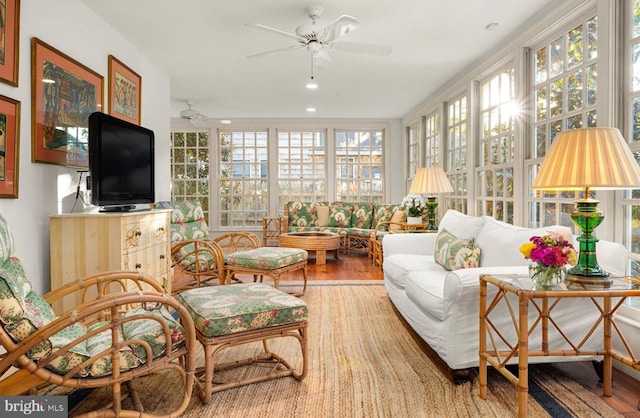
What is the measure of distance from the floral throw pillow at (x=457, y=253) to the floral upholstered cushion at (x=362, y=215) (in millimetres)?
4042

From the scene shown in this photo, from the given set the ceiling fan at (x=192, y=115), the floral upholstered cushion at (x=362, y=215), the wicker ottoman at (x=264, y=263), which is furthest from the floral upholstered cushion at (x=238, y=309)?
the floral upholstered cushion at (x=362, y=215)

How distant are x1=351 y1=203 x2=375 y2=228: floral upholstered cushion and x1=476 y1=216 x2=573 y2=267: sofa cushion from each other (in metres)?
4.23

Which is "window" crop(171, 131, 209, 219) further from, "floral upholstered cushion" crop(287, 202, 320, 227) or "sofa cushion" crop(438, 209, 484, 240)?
"sofa cushion" crop(438, 209, 484, 240)

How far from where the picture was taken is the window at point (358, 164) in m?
8.06

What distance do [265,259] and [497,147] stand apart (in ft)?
8.62

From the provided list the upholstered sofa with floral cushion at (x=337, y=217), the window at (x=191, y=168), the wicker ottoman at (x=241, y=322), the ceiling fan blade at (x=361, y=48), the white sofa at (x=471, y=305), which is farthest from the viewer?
the window at (x=191, y=168)

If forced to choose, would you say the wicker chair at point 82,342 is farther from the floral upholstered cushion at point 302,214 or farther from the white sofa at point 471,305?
the floral upholstered cushion at point 302,214

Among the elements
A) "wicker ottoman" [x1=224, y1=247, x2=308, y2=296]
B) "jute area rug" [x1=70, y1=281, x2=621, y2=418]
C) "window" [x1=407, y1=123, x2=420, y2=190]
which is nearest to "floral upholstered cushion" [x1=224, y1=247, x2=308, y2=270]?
"wicker ottoman" [x1=224, y1=247, x2=308, y2=296]

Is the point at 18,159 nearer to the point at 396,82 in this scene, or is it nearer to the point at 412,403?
the point at 412,403

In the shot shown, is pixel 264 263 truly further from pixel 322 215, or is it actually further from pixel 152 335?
pixel 322 215

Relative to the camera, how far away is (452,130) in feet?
17.8

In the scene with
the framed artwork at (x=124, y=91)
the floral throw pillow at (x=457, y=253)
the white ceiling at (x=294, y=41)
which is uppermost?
the white ceiling at (x=294, y=41)

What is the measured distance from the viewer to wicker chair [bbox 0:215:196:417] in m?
1.38

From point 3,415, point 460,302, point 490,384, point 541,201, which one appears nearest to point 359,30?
point 541,201
